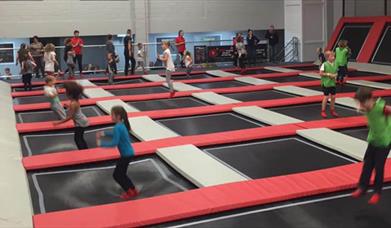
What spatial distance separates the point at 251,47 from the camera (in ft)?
62.7

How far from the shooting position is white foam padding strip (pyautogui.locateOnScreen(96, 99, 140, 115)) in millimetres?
10883

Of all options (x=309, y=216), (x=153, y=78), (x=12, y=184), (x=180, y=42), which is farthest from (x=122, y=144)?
(x=180, y=42)

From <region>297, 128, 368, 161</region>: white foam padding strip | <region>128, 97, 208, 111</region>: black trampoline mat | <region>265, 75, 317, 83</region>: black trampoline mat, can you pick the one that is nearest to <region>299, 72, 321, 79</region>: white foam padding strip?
<region>265, 75, 317, 83</region>: black trampoline mat

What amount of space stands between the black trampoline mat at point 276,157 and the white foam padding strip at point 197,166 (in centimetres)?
25

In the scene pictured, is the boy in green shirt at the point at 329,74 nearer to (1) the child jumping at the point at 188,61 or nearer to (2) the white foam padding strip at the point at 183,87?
(2) the white foam padding strip at the point at 183,87

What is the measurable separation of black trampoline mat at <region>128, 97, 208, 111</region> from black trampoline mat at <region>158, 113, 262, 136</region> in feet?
4.34

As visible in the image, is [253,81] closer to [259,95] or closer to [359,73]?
[259,95]

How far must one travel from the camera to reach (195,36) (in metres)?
22.4

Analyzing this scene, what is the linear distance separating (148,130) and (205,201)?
3.60 m

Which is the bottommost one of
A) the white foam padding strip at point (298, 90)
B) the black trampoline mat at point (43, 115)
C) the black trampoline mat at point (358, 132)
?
the black trampoline mat at point (358, 132)

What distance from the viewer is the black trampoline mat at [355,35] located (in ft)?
60.0

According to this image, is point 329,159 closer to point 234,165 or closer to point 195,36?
point 234,165

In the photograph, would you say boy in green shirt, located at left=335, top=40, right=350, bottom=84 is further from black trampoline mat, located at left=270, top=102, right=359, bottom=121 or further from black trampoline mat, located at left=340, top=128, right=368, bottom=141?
black trampoline mat, located at left=340, top=128, right=368, bottom=141

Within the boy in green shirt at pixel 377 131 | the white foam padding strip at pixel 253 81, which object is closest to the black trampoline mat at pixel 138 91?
the white foam padding strip at pixel 253 81
